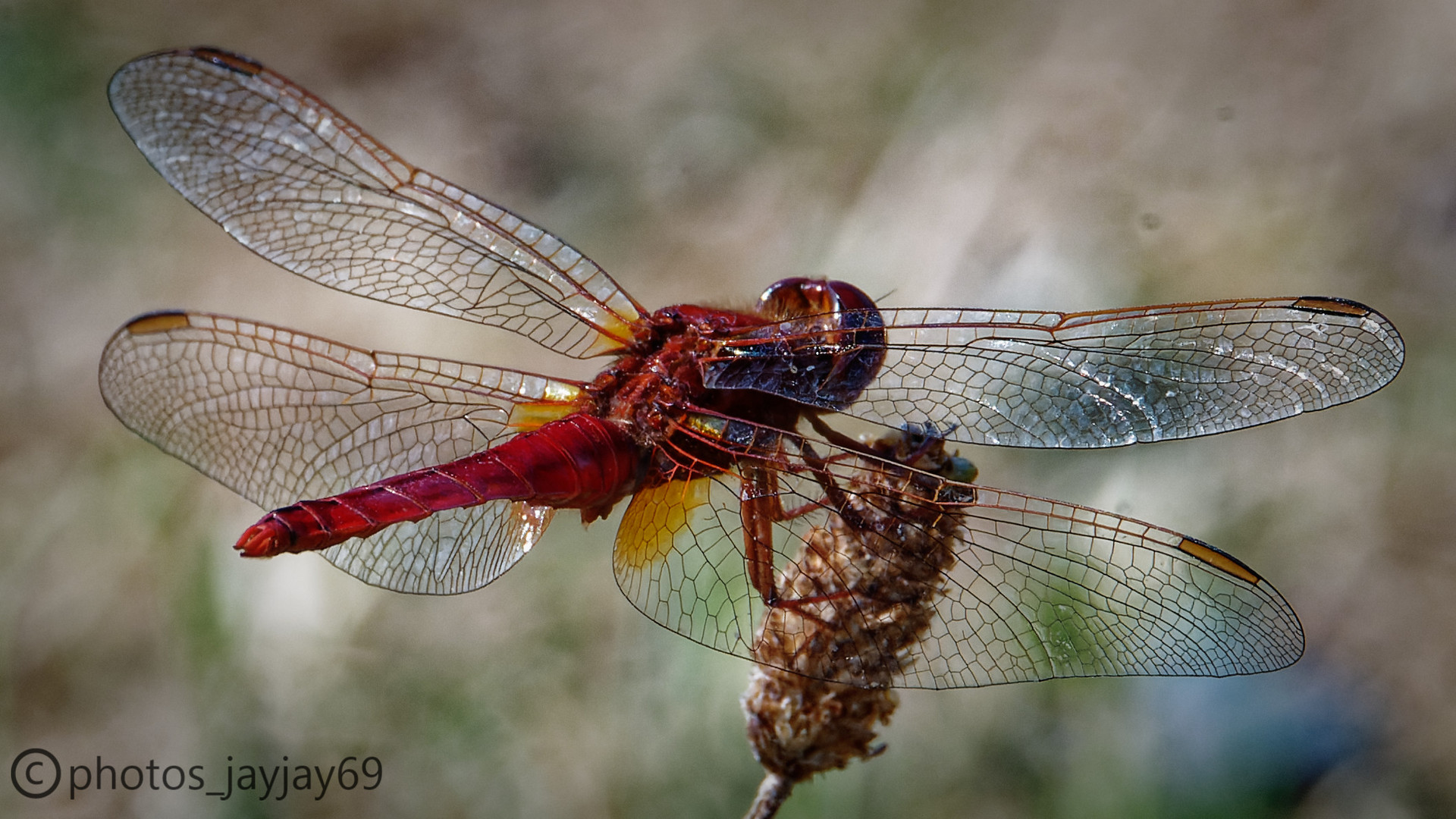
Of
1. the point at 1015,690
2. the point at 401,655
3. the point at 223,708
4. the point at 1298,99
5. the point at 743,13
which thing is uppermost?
the point at 743,13

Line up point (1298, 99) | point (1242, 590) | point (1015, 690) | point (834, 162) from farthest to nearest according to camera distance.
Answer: point (834, 162), point (1298, 99), point (1015, 690), point (1242, 590)

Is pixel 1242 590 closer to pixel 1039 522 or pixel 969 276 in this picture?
pixel 1039 522

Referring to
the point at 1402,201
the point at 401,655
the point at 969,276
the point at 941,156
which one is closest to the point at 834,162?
the point at 941,156
